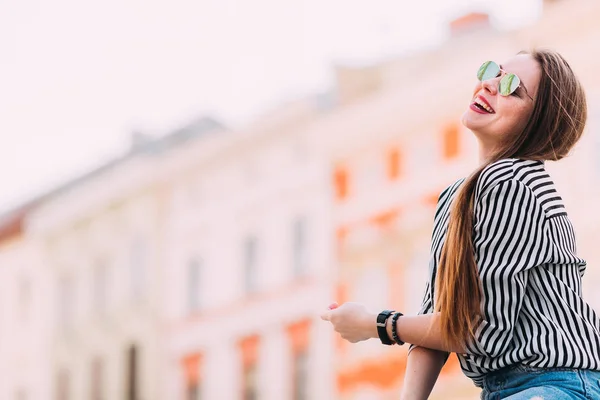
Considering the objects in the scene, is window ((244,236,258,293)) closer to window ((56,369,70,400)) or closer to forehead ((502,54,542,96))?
window ((56,369,70,400))

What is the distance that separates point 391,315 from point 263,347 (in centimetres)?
2891

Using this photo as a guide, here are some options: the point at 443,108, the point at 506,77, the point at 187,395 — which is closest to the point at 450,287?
the point at 506,77

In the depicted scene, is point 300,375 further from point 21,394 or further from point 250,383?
point 21,394

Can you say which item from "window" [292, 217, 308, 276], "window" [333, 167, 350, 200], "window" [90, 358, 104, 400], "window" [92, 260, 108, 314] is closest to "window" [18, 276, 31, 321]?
"window" [92, 260, 108, 314]

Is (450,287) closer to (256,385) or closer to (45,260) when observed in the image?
(256,385)

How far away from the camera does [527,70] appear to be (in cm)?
355

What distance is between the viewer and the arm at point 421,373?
3.40 metres

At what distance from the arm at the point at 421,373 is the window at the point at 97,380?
113ft

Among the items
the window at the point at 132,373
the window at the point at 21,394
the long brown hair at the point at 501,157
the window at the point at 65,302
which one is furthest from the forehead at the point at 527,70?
the window at the point at 21,394

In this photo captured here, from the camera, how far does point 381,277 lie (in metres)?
28.5

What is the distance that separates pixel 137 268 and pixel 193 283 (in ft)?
7.43

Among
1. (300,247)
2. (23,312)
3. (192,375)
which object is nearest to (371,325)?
(300,247)

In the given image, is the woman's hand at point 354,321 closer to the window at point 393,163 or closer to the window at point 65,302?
the window at point 393,163

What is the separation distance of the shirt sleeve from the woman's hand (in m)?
0.24
